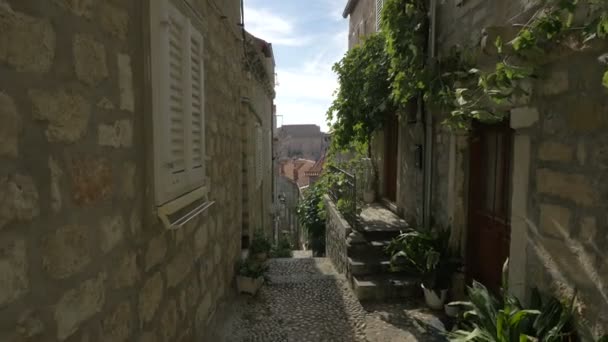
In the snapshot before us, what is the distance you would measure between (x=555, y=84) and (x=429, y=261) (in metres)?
2.28

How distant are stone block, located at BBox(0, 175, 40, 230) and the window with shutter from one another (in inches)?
32.5

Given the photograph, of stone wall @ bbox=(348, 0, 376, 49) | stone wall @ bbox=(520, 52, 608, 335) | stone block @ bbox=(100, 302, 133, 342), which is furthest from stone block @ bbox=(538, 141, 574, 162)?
stone wall @ bbox=(348, 0, 376, 49)

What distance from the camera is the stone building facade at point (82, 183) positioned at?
103cm

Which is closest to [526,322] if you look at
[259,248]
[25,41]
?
[25,41]

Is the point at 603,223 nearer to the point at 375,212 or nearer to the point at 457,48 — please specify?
the point at 457,48

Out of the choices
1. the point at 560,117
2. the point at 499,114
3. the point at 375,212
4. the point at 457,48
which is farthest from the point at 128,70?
the point at 375,212

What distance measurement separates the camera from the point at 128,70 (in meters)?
1.70

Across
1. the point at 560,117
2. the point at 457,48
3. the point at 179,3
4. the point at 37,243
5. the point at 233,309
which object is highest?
the point at 457,48

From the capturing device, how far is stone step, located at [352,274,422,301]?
4488 mm

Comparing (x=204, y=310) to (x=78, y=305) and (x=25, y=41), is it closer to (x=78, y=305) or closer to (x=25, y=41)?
(x=78, y=305)

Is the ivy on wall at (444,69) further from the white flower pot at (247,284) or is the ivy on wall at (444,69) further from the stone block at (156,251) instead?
the white flower pot at (247,284)

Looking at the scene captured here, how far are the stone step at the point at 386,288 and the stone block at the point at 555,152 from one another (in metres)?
2.50

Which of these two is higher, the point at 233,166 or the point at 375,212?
the point at 233,166

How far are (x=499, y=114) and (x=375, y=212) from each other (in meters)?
3.71
